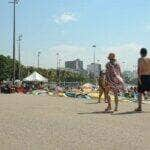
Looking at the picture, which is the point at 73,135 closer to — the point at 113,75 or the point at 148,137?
the point at 148,137

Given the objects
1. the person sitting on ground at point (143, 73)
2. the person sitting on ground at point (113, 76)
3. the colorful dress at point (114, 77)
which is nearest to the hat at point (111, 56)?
the person sitting on ground at point (113, 76)

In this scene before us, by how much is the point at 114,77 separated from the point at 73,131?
5698 mm

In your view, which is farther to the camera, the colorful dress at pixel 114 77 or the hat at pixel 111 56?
the colorful dress at pixel 114 77

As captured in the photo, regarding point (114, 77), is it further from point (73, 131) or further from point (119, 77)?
point (73, 131)

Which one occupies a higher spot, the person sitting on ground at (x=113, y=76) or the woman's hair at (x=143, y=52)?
the woman's hair at (x=143, y=52)

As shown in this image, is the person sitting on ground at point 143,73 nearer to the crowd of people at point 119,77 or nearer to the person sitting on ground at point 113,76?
the crowd of people at point 119,77

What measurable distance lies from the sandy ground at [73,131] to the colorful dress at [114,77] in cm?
187

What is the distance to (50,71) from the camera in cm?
17250

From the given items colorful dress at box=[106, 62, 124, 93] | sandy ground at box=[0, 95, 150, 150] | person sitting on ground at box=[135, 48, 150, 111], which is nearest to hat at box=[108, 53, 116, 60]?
colorful dress at box=[106, 62, 124, 93]

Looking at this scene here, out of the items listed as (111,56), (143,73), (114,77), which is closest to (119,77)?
(114,77)

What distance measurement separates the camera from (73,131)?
Result: 10.7 metres

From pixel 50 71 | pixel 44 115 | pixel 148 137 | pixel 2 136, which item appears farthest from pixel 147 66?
pixel 50 71

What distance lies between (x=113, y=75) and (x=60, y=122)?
176 inches

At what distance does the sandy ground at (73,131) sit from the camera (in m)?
9.15
